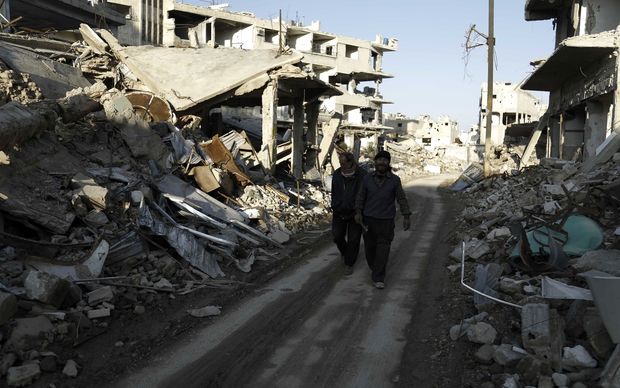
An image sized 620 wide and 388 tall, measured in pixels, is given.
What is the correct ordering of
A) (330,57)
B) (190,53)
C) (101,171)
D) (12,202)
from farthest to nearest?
(330,57), (190,53), (101,171), (12,202)

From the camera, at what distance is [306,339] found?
4.90m

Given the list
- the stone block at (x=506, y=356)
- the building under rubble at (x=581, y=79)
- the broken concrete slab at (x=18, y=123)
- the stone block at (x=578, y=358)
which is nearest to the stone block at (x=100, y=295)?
the broken concrete slab at (x=18, y=123)

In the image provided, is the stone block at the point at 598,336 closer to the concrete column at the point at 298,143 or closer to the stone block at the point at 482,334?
the stone block at the point at 482,334

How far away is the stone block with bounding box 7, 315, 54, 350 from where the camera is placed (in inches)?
163

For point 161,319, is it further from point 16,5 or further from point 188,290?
point 16,5

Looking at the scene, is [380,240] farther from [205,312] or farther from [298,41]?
[298,41]

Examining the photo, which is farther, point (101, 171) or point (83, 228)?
point (101, 171)

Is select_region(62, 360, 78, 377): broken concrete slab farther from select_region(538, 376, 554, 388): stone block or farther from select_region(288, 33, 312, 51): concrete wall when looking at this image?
select_region(288, 33, 312, 51): concrete wall

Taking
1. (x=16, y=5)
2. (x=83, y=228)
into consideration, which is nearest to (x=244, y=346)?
(x=83, y=228)

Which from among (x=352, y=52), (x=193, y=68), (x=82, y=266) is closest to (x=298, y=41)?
(x=352, y=52)

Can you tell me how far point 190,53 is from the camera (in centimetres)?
1471

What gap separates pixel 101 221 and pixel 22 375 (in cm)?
293

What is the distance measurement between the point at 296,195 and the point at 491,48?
13.8 meters

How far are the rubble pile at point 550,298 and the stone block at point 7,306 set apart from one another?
4009 millimetres
